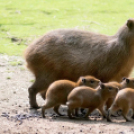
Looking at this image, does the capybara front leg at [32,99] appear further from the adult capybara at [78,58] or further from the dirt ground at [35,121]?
the dirt ground at [35,121]

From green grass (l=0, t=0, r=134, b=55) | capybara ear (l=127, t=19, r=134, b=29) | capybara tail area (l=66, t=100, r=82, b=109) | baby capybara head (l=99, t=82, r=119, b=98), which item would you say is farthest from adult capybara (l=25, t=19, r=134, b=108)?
green grass (l=0, t=0, r=134, b=55)

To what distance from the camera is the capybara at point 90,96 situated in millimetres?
6488

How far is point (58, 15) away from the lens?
14.7 metres

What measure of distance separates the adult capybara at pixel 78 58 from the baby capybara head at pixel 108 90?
2.50ft

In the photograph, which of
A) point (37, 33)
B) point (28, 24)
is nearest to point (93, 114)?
point (37, 33)

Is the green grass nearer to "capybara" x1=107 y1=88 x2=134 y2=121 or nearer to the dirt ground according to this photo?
the dirt ground

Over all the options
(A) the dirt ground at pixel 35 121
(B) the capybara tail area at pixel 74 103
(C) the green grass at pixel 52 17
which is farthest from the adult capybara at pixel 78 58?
(C) the green grass at pixel 52 17

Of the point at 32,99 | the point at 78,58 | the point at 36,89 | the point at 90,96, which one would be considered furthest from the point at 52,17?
the point at 90,96

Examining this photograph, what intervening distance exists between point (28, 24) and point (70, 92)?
23.8 feet

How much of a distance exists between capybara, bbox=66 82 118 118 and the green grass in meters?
4.52

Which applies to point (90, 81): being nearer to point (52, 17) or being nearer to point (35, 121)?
point (35, 121)

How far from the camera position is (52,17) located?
14406 millimetres

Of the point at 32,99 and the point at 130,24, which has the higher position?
the point at 130,24

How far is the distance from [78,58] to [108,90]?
3.78 ft
